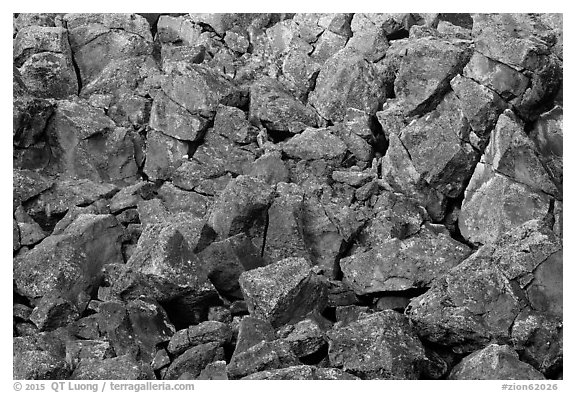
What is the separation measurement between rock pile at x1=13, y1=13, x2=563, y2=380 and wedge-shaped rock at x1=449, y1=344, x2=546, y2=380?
0.07m

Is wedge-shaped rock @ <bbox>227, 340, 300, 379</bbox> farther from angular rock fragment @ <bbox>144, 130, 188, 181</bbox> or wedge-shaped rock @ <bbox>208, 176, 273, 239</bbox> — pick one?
angular rock fragment @ <bbox>144, 130, 188, 181</bbox>

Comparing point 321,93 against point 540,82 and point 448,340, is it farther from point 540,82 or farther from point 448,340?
point 448,340

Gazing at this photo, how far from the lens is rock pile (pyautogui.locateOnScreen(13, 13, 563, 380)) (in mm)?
27250

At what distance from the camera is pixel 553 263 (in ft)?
92.8

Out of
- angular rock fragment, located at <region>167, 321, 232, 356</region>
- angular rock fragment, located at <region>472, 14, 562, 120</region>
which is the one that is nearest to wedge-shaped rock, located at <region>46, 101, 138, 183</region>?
angular rock fragment, located at <region>167, 321, 232, 356</region>

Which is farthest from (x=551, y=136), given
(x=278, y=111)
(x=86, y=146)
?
(x=86, y=146)

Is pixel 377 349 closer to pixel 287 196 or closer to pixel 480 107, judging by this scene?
pixel 287 196

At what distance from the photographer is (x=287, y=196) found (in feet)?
109

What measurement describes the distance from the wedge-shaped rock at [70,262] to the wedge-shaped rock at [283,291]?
6036 millimetres

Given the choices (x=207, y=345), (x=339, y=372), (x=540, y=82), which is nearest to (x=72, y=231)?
(x=207, y=345)

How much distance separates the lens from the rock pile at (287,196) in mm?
27250

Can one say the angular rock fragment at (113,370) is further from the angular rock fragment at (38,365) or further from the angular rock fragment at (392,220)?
the angular rock fragment at (392,220)

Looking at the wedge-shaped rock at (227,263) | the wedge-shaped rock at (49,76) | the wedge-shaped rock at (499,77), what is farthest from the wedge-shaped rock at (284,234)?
the wedge-shaped rock at (49,76)
